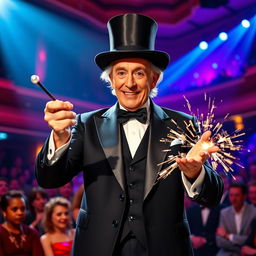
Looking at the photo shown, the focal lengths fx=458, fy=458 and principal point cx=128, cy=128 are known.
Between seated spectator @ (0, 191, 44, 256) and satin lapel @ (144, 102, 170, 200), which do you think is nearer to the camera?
satin lapel @ (144, 102, 170, 200)

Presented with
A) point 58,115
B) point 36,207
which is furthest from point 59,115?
point 36,207

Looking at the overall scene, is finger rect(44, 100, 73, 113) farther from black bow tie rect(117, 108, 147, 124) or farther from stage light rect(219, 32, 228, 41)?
stage light rect(219, 32, 228, 41)

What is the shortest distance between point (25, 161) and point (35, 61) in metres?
1.88

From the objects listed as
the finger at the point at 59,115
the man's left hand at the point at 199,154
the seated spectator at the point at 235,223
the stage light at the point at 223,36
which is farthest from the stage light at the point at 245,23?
the finger at the point at 59,115

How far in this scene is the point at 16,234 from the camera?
384cm

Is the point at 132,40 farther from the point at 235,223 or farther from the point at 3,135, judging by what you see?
the point at 3,135

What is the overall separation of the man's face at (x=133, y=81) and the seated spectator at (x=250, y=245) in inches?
106

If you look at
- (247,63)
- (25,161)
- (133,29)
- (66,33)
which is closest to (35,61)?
(66,33)

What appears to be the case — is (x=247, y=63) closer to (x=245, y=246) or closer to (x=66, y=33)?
(x=66, y=33)

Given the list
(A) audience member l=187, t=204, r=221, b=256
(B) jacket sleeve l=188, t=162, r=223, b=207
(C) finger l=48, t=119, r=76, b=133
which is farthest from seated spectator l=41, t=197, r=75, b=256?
(C) finger l=48, t=119, r=76, b=133

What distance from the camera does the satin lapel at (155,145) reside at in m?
1.58

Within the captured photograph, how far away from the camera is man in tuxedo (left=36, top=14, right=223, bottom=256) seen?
1.52 meters

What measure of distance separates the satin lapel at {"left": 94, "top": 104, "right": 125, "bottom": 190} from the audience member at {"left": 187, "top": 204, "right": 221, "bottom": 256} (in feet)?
9.63

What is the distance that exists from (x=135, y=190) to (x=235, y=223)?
9.61 ft
